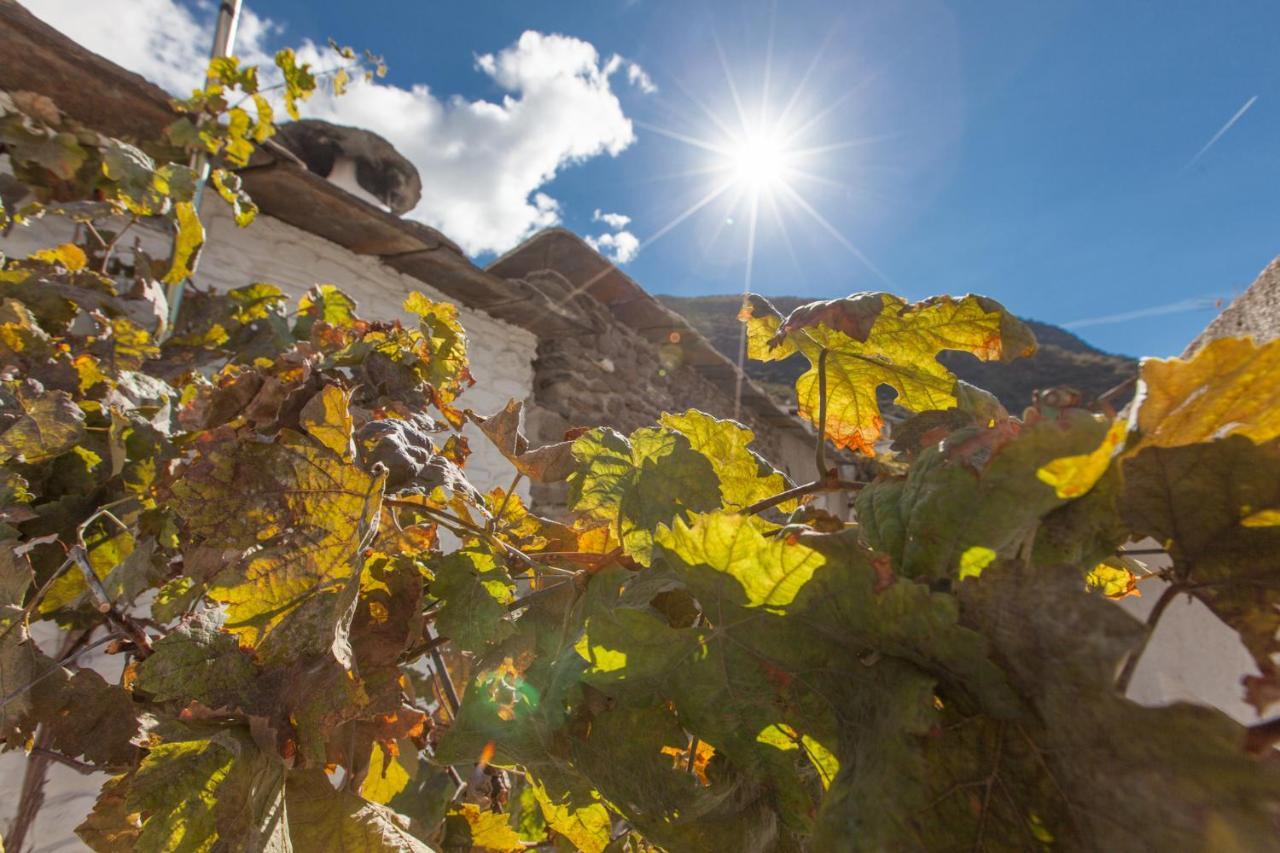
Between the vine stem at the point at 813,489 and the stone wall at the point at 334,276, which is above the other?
the stone wall at the point at 334,276

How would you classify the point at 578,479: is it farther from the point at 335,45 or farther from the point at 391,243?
the point at 391,243

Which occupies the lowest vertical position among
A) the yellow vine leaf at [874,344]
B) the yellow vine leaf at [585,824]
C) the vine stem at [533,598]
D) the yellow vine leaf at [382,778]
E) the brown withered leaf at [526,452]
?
the yellow vine leaf at [382,778]

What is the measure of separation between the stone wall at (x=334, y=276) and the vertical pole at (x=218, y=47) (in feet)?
2.10

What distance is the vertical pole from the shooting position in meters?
2.20

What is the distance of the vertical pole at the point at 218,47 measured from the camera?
220 cm

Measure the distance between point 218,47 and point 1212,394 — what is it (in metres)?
3.01

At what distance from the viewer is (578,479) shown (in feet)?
2.21

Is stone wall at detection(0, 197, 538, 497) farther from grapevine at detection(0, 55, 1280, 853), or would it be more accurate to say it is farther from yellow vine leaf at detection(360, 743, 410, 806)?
yellow vine leaf at detection(360, 743, 410, 806)

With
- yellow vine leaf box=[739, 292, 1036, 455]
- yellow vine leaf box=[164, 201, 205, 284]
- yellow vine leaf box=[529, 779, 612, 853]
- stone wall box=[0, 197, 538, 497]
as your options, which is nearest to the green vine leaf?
yellow vine leaf box=[164, 201, 205, 284]

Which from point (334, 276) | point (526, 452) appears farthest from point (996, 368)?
point (526, 452)

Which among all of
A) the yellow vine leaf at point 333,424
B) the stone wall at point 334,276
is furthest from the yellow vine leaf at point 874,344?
the stone wall at point 334,276

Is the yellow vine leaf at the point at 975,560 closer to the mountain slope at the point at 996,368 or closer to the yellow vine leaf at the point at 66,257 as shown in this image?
the yellow vine leaf at the point at 66,257

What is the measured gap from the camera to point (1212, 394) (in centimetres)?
32

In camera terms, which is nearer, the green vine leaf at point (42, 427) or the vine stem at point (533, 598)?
the vine stem at point (533, 598)
